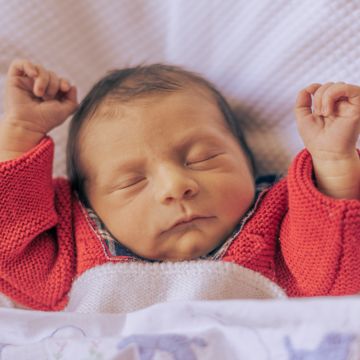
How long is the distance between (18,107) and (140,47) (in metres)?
0.33

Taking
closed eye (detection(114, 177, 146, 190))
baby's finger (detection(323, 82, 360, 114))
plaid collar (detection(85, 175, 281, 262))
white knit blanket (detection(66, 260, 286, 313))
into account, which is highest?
baby's finger (detection(323, 82, 360, 114))

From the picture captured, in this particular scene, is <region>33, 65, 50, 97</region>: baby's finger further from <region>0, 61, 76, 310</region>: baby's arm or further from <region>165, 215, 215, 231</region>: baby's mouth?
<region>165, 215, 215, 231</region>: baby's mouth

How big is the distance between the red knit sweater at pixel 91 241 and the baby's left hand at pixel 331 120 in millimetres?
38

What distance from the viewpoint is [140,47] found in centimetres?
125

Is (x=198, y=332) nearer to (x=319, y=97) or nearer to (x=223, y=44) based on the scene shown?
(x=319, y=97)

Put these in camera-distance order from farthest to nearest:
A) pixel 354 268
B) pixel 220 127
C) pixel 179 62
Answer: pixel 179 62, pixel 220 127, pixel 354 268

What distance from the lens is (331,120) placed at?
2.87 feet

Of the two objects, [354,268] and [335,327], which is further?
[354,268]

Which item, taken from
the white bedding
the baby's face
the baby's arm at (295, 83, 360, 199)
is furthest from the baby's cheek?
the white bedding

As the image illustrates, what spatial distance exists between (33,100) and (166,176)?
0.33 m

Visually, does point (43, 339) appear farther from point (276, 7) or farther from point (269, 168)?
point (276, 7)

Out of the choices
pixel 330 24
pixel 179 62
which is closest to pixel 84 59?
pixel 179 62

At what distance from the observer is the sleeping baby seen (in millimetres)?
864

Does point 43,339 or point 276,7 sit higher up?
point 276,7
